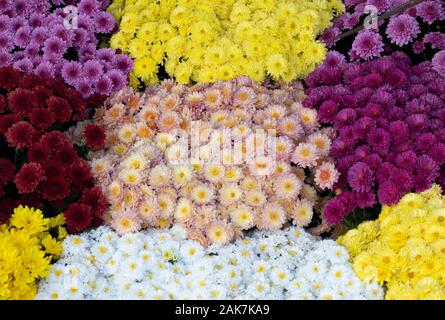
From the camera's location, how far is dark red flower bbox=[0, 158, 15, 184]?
3135 mm

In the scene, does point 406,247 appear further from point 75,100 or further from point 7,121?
point 7,121

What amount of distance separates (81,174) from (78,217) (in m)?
0.22

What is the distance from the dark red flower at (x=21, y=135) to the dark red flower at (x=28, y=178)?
0.47 ft

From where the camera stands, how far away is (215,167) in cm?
341

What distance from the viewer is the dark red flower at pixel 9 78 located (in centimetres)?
345

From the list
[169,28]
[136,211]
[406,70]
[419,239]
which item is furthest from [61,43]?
[419,239]

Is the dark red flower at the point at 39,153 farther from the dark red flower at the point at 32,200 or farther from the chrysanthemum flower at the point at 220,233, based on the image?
the chrysanthemum flower at the point at 220,233

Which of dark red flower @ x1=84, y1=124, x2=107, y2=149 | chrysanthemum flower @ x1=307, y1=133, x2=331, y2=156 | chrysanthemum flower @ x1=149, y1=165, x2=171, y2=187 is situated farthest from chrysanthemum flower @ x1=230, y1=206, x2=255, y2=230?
dark red flower @ x1=84, y1=124, x2=107, y2=149

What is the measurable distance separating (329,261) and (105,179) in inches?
46.1

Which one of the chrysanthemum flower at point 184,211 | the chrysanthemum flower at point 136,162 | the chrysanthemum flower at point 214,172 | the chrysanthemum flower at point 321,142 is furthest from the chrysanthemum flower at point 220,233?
the chrysanthemum flower at point 321,142

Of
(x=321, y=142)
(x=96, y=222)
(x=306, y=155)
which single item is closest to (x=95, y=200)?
(x=96, y=222)

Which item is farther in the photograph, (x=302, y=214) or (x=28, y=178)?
(x=302, y=214)

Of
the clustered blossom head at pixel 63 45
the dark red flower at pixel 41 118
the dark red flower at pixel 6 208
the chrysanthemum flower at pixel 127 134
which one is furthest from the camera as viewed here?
the clustered blossom head at pixel 63 45

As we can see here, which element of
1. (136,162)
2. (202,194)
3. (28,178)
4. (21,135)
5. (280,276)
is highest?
(21,135)
